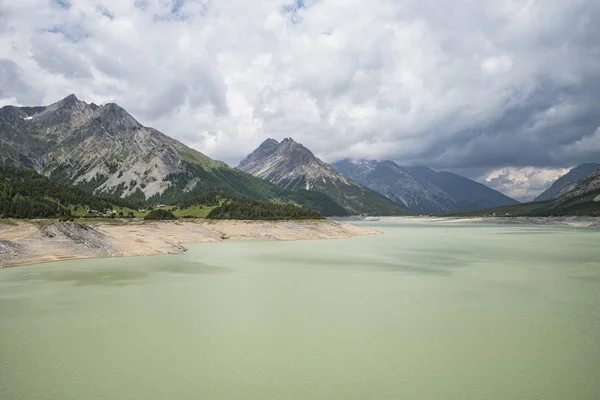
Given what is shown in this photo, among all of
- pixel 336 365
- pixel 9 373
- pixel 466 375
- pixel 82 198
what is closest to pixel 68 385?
pixel 9 373

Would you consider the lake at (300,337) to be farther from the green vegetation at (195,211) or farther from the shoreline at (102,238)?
the green vegetation at (195,211)

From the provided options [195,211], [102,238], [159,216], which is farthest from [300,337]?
[195,211]

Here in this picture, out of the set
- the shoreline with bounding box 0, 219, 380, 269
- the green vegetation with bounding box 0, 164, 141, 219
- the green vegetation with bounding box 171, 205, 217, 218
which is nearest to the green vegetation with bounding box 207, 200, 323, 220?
the green vegetation with bounding box 171, 205, 217, 218

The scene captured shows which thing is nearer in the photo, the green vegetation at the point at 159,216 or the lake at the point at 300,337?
the lake at the point at 300,337

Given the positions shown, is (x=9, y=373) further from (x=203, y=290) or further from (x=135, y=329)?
(x=203, y=290)

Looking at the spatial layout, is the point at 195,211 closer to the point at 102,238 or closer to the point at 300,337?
the point at 102,238

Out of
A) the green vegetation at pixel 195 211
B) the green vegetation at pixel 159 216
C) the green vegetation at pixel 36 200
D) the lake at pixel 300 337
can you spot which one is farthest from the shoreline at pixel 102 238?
the green vegetation at pixel 195 211

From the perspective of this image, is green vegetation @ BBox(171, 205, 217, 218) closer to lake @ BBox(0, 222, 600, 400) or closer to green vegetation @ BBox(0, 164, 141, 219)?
green vegetation @ BBox(0, 164, 141, 219)

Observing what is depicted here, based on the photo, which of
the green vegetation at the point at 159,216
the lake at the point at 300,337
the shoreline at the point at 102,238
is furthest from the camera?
the green vegetation at the point at 159,216
